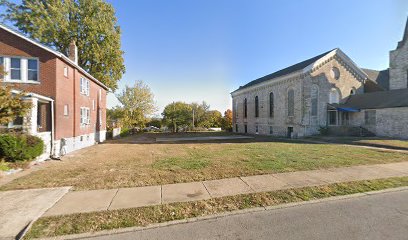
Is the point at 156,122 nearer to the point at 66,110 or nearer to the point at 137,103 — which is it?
A: the point at 137,103

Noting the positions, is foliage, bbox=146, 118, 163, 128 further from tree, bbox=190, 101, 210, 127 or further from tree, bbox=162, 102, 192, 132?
tree, bbox=190, 101, 210, 127

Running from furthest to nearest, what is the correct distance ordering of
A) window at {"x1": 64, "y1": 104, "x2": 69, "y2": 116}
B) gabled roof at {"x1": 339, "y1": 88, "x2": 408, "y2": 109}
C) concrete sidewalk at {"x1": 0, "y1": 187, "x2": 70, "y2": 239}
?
1. gabled roof at {"x1": 339, "y1": 88, "x2": 408, "y2": 109}
2. window at {"x1": 64, "y1": 104, "x2": 69, "y2": 116}
3. concrete sidewalk at {"x1": 0, "y1": 187, "x2": 70, "y2": 239}

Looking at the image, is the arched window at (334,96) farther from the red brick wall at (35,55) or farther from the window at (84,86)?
the red brick wall at (35,55)

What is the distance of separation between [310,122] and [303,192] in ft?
70.1

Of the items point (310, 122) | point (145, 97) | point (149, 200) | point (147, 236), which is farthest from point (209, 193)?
point (145, 97)

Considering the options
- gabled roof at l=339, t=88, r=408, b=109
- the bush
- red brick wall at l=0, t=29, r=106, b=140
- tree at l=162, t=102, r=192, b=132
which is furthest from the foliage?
the bush

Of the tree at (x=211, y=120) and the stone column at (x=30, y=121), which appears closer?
the stone column at (x=30, y=121)

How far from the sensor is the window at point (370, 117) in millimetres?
23172

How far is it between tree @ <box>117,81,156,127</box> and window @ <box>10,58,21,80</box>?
28.6m

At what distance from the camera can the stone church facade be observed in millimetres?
22297

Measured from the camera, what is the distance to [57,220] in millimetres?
4230

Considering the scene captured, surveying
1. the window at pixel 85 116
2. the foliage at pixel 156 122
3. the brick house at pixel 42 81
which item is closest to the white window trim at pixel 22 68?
the brick house at pixel 42 81

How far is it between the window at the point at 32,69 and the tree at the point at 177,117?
3649cm

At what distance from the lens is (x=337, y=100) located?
26422 millimetres
